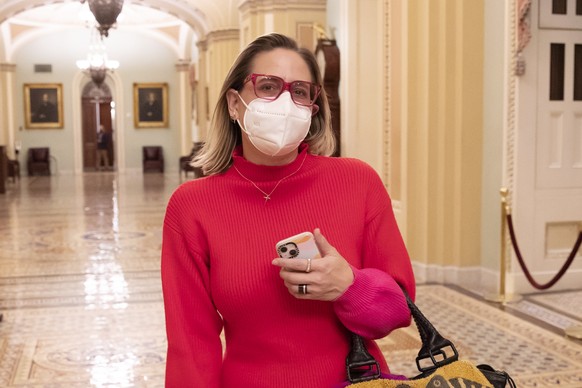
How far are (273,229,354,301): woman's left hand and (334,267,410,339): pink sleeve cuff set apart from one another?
1.6 inches

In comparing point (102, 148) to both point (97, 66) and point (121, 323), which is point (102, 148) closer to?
point (97, 66)

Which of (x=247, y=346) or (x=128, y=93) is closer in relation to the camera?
(x=247, y=346)

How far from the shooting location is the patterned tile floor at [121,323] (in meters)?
4.48

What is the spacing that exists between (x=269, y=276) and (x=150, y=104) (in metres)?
26.4

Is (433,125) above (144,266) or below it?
above

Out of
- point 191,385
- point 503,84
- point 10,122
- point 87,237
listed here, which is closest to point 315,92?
point 191,385

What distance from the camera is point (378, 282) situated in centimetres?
172

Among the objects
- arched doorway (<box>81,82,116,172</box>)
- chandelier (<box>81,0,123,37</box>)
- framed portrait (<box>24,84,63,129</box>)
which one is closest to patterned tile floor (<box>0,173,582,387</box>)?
chandelier (<box>81,0,123,37</box>)

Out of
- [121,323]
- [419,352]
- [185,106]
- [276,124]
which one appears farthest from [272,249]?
[185,106]

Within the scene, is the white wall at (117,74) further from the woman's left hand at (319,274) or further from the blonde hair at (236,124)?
the woman's left hand at (319,274)

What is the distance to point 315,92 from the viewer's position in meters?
1.88

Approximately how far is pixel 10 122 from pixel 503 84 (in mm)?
22957

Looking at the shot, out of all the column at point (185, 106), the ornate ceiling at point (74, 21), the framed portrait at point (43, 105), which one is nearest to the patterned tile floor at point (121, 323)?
the ornate ceiling at point (74, 21)

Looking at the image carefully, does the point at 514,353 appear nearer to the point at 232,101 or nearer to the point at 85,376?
the point at 85,376
